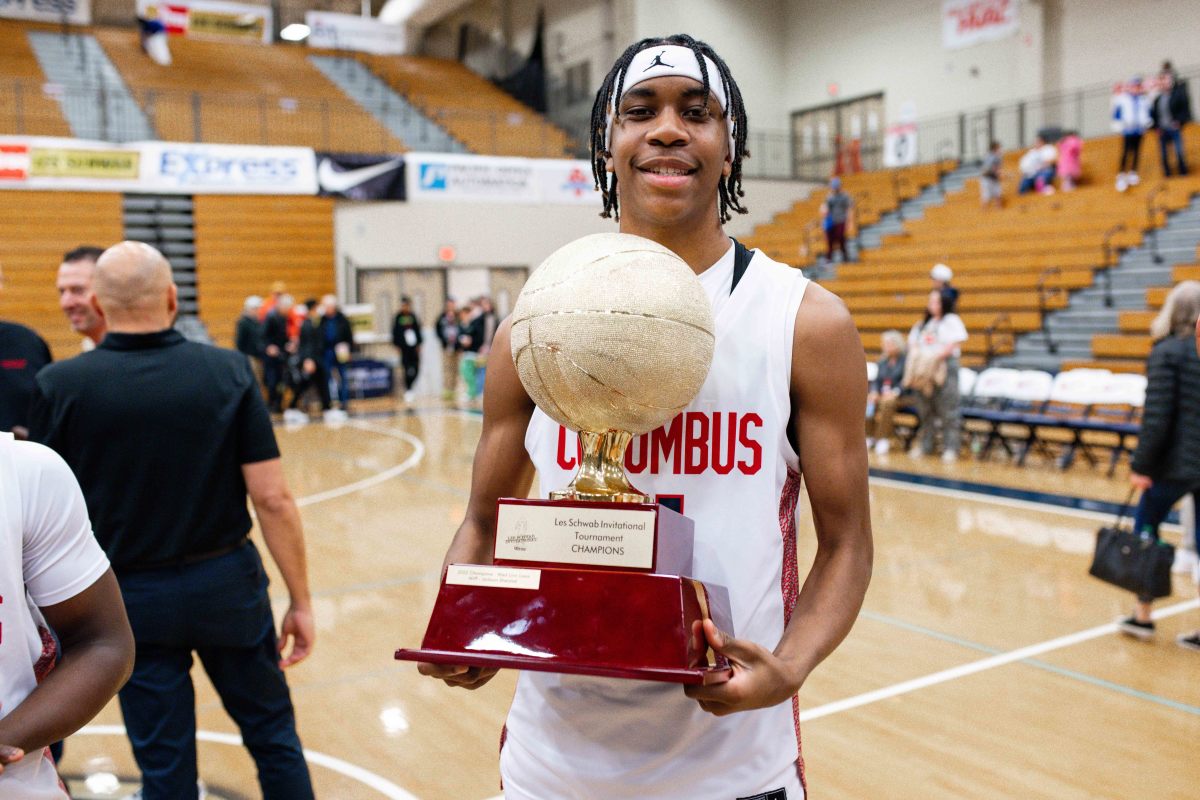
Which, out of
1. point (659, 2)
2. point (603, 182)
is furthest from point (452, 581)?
point (659, 2)

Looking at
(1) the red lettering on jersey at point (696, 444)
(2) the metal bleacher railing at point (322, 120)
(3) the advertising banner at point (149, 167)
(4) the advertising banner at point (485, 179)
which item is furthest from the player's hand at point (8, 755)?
(2) the metal bleacher railing at point (322, 120)

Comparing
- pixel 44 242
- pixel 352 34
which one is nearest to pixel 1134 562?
pixel 44 242

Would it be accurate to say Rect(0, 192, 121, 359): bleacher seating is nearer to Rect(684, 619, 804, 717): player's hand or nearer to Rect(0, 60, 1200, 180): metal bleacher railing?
Rect(0, 60, 1200, 180): metal bleacher railing

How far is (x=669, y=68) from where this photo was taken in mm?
1521

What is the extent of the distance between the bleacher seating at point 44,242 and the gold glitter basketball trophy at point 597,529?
16869mm

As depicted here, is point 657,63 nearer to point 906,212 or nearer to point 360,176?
point 360,176

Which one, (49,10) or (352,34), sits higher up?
(49,10)

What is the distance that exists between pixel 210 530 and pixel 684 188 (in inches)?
71.8

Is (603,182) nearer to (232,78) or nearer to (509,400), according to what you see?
(509,400)

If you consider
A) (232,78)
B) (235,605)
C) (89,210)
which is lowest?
(235,605)

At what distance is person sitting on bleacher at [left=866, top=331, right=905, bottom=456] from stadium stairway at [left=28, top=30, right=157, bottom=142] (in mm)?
12617

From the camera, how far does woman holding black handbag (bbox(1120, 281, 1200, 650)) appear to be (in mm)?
5078

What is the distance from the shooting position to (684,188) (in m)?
1.53

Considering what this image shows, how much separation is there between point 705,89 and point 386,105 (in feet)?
76.3
